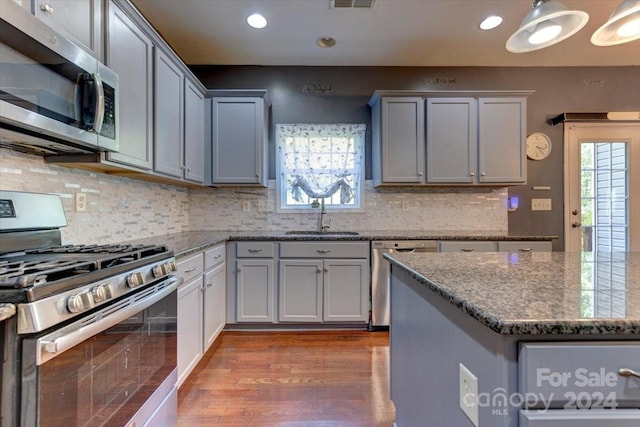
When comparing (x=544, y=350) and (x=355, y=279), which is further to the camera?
(x=355, y=279)

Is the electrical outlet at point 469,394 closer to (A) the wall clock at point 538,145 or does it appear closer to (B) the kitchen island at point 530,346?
(B) the kitchen island at point 530,346

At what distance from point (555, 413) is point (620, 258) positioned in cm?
121

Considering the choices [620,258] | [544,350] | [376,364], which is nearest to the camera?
[544,350]

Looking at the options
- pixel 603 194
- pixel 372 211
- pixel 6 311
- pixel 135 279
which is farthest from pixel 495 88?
pixel 6 311

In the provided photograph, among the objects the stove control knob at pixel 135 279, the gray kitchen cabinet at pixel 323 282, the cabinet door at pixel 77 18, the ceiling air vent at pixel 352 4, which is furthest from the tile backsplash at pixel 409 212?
the stove control knob at pixel 135 279

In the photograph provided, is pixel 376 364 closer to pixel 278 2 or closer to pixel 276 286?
pixel 276 286

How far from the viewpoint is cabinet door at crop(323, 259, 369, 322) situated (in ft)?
9.26

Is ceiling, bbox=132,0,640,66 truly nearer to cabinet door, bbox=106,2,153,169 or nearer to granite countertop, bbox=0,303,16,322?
cabinet door, bbox=106,2,153,169

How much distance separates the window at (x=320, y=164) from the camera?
3414 millimetres

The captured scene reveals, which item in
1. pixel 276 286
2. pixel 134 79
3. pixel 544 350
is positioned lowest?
pixel 276 286

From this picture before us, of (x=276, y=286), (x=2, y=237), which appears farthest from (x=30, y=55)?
(x=276, y=286)

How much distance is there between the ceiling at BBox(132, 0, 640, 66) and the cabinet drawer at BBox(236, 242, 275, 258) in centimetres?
190

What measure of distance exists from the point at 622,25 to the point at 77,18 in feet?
8.39

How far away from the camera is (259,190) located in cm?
341
